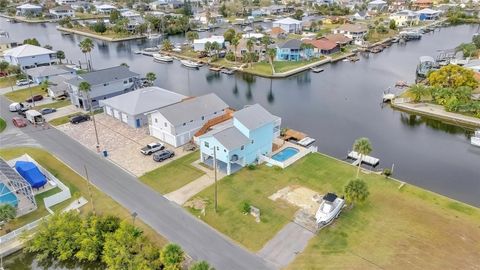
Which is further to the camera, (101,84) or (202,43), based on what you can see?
(202,43)

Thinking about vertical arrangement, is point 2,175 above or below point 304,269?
above

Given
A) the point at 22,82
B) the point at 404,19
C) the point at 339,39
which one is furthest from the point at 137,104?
the point at 404,19

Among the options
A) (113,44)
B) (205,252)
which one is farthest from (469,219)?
(113,44)

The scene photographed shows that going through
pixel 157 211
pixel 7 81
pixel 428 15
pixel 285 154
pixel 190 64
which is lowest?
pixel 157 211

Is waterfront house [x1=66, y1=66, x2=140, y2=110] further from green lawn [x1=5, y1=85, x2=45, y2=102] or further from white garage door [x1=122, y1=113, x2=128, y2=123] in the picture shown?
green lawn [x1=5, y1=85, x2=45, y2=102]

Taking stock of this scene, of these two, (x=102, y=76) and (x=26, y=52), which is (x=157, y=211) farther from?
(x=26, y=52)

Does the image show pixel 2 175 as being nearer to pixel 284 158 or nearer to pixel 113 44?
pixel 284 158

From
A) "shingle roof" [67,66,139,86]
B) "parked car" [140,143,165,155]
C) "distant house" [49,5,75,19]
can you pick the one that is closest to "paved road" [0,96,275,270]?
"parked car" [140,143,165,155]
